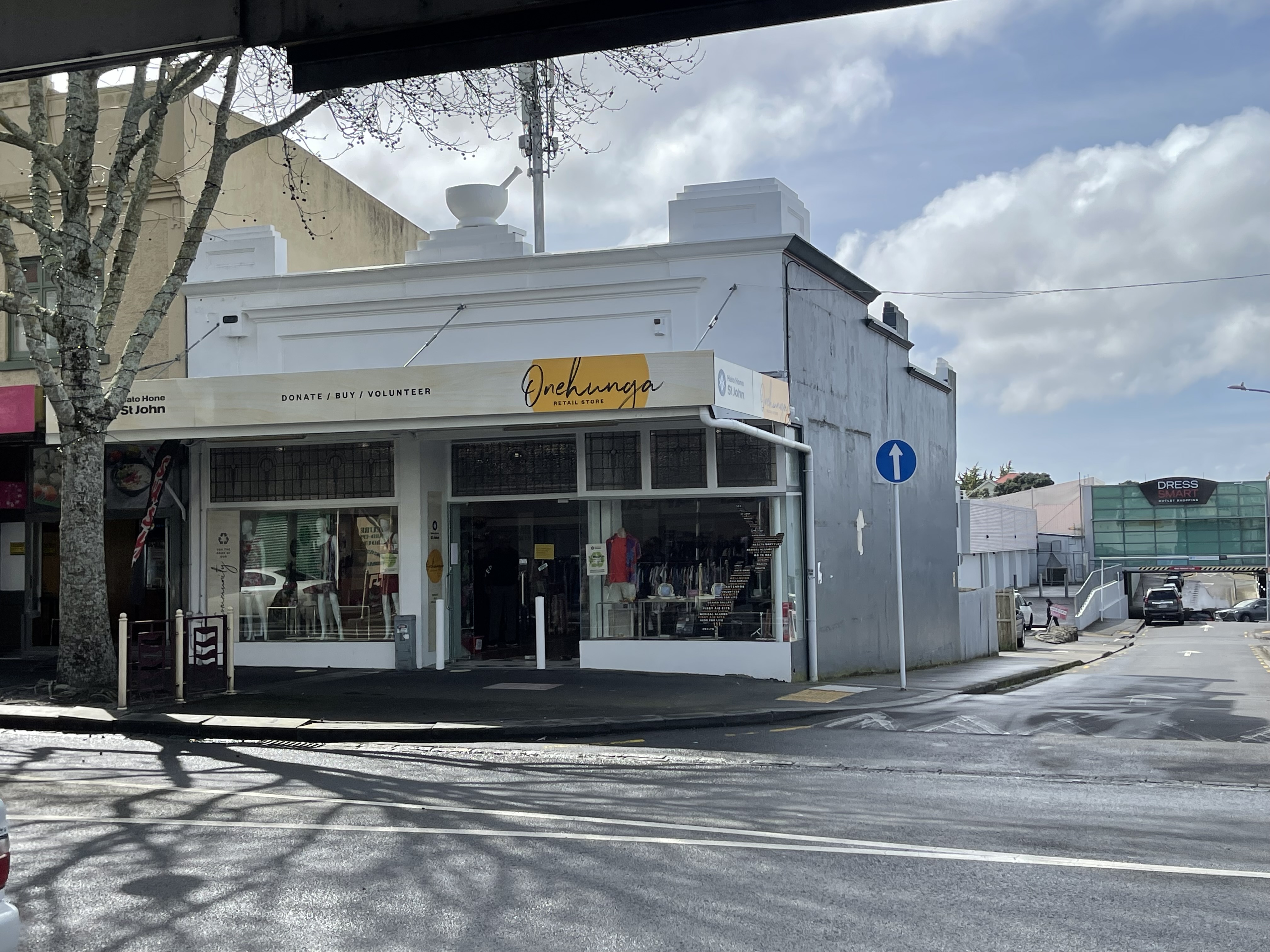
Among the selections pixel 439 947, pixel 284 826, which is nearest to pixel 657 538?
pixel 284 826

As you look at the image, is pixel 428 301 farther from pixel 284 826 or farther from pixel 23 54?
pixel 23 54

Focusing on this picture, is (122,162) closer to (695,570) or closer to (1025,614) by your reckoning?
(695,570)

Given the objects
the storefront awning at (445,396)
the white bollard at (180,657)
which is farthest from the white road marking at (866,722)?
the white bollard at (180,657)

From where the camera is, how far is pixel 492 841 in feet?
22.5

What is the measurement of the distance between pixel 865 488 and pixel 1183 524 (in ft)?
207

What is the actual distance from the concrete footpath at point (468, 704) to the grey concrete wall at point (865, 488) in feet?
4.54

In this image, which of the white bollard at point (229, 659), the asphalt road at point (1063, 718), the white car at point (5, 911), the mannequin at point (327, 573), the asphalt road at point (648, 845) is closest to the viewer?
the white car at point (5, 911)

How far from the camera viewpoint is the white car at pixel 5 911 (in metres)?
4.07

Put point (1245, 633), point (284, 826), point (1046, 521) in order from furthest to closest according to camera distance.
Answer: point (1046, 521)
point (1245, 633)
point (284, 826)

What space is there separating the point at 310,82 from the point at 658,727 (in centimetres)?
838

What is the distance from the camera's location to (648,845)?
6.75 metres

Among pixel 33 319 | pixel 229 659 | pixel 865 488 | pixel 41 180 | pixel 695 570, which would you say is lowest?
pixel 229 659

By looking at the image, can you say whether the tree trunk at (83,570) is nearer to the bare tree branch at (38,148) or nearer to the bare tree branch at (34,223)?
the bare tree branch at (34,223)

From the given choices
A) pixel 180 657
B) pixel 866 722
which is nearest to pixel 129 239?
pixel 180 657
